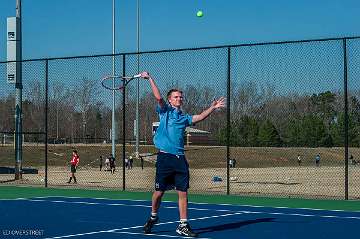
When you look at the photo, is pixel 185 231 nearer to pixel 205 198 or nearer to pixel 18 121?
pixel 205 198

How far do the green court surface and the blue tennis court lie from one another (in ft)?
4.18

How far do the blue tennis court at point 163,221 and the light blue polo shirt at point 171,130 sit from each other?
4.17 feet

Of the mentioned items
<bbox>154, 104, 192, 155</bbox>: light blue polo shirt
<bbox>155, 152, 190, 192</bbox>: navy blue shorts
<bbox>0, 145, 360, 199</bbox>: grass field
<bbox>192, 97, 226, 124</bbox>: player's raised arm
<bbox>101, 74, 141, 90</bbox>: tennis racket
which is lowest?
<bbox>0, 145, 360, 199</bbox>: grass field

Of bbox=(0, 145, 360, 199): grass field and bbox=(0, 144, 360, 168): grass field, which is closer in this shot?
bbox=(0, 145, 360, 199): grass field

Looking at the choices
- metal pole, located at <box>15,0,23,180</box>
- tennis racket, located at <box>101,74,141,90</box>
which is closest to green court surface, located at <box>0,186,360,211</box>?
tennis racket, located at <box>101,74,141,90</box>

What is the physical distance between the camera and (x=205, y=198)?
19.6m

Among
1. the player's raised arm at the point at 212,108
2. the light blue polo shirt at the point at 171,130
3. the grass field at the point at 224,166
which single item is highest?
the player's raised arm at the point at 212,108

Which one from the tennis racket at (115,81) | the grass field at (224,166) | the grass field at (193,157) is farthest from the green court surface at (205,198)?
the grass field at (193,157)

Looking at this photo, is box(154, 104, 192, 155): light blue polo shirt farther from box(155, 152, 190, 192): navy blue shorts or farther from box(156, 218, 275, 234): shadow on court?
box(156, 218, 275, 234): shadow on court

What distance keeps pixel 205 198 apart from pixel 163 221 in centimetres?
651

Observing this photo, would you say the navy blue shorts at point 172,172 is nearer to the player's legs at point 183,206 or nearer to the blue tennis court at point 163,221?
the player's legs at point 183,206

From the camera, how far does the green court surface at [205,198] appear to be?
17.4m

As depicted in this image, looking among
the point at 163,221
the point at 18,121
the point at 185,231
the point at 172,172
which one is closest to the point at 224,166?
the point at 18,121

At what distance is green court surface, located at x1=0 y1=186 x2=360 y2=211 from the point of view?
57.0 feet
